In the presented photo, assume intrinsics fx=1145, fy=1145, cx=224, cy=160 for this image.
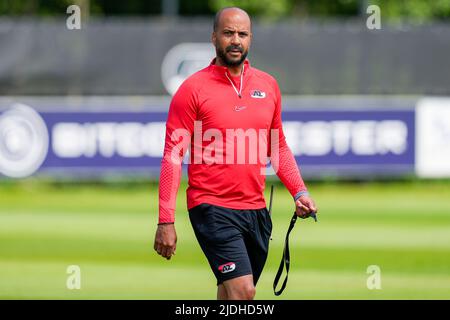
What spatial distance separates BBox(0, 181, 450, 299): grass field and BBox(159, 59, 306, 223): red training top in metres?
3.34

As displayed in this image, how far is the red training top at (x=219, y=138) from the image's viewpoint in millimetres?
7625

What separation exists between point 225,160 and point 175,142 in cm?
39

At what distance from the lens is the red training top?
7625mm

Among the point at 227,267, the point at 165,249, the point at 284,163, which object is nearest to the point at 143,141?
the point at 284,163

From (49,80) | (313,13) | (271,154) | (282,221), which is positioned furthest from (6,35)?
(313,13)

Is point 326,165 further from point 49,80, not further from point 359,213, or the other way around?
point 49,80

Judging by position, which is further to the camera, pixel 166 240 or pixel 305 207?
pixel 305 207

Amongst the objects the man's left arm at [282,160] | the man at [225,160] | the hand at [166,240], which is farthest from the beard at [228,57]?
the hand at [166,240]

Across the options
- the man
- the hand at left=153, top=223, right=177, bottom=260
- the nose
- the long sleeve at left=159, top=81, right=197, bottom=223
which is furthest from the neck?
the hand at left=153, top=223, right=177, bottom=260

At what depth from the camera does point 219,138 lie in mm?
7738

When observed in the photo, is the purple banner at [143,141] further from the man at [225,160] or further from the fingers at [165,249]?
the fingers at [165,249]

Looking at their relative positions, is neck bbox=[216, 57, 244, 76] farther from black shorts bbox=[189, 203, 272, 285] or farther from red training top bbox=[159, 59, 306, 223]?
black shorts bbox=[189, 203, 272, 285]

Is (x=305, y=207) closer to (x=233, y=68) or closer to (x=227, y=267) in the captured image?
(x=227, y=267)

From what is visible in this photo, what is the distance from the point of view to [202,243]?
7.84m
